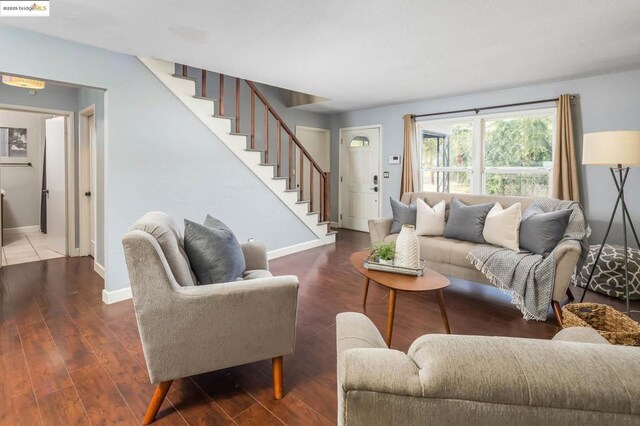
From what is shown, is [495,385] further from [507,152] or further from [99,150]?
[507,152]

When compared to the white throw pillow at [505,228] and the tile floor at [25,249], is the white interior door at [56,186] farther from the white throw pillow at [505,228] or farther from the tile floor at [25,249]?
the white throw pillow at [505,228]

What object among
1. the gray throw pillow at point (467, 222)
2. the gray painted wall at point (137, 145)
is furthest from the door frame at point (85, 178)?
the gray throw pillow at point (467, 222)

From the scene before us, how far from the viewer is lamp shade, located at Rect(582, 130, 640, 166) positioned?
256 centimetres

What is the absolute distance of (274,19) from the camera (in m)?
2.58

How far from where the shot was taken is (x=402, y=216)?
397 cm

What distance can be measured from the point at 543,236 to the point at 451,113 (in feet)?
9.52

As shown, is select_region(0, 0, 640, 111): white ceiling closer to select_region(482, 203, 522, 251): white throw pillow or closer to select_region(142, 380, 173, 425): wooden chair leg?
select_region(482, 203, 522, 251): white throw pillow

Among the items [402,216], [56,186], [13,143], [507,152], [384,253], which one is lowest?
[384,253]

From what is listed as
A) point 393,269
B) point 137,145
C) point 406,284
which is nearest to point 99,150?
point 137,145

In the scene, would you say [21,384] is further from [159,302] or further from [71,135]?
[71,135]

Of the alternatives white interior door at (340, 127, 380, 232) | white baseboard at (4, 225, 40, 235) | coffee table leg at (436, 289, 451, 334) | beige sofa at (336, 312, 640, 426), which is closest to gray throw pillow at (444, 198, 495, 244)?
coffee table leg at (436, 289, 451, 334)

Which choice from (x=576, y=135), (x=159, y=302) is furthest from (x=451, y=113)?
(x=159, y=302)

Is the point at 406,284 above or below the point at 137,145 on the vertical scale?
below

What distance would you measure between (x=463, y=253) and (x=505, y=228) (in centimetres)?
46
